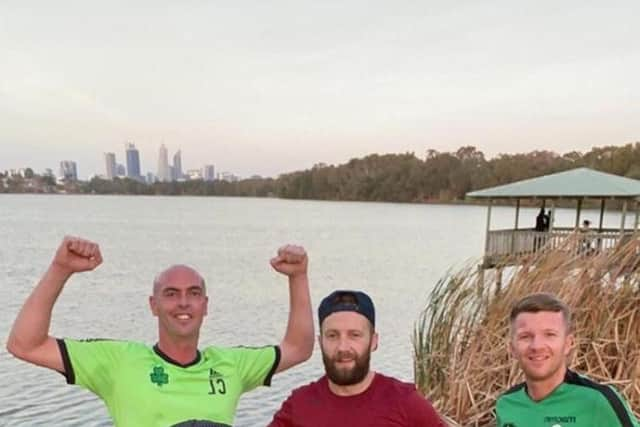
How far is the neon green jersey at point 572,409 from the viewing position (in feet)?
7.40

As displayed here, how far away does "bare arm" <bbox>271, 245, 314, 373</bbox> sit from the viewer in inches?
120

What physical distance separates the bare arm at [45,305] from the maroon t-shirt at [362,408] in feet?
3.37

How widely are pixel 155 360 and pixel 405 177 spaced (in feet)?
396

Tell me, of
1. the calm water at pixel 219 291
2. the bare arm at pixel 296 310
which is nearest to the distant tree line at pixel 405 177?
the calm water at pixel 219 291

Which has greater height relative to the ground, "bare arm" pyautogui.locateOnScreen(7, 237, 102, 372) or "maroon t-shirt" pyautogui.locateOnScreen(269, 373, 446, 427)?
"bare arm" pyautogui.locateOnScreen(7, 237, 102, 372)

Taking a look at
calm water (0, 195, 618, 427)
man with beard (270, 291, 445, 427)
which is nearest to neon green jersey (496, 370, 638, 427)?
man with beard (270, 291, 445, 427)

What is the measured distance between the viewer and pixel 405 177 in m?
122

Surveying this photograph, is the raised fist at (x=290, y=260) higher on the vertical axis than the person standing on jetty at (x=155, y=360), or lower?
higher

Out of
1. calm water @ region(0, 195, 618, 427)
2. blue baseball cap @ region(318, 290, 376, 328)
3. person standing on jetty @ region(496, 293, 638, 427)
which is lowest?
calm water @ region(0, 195, 618, 427)

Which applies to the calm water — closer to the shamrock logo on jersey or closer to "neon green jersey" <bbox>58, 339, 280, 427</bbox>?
"neon green jersey" <bbox>58, 339, 280, 427</bbox>

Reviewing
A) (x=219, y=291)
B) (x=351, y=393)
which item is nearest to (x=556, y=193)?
(x=219, y=291)

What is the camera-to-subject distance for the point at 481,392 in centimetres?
532

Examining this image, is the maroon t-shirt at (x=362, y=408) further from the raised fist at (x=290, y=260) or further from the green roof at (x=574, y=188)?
the green roof at (x=574, y=188)

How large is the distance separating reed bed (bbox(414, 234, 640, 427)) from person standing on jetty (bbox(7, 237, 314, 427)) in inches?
111
